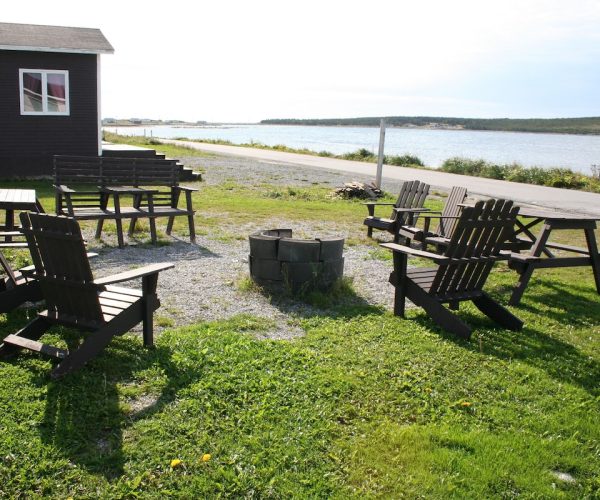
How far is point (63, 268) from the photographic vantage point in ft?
14.3

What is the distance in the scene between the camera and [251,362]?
4.64 meters

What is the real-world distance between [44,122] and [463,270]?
15144 mm

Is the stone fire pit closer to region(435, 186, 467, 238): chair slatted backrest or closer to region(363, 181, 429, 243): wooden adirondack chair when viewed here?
region(435, 186, 467, 238): chair slatted backrest

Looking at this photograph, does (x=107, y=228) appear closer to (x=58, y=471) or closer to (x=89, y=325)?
(x=89, y=325)

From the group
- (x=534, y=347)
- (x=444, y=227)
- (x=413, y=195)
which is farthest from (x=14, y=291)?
(x=413, y=195)

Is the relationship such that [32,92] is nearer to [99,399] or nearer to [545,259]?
[545,259]

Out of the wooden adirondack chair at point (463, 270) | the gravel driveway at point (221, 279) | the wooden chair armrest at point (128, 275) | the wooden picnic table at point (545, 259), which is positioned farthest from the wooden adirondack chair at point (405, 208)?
the wooden chair armrest at point (128, 275)

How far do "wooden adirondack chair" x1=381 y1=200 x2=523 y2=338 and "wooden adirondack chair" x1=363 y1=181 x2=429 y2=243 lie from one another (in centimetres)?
336

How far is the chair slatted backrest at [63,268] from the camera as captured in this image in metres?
4.21

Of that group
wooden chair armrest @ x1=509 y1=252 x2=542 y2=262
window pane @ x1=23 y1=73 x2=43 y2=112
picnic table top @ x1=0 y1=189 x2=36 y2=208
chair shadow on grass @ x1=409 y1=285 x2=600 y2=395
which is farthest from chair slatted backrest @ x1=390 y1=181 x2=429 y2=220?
window pane @ x1=23 y1=73 x2=43 y2=112

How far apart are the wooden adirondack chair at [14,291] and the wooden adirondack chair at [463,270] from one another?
10.3 feet

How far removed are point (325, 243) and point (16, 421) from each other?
3684 millimetres

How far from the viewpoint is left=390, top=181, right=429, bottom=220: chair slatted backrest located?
987 centimetres

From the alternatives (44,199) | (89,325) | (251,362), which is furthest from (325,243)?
(44,199)
